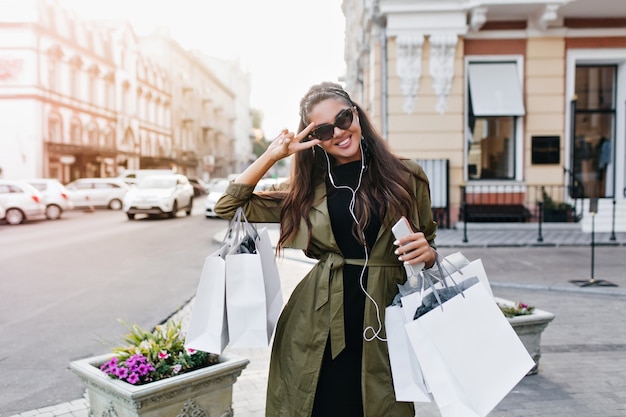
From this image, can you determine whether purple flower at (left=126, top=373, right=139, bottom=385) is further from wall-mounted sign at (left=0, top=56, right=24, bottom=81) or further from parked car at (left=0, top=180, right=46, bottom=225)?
wall-mounted sign at (left=0, top=56, right=24, bottom=81)

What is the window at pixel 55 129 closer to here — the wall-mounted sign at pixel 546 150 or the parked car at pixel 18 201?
the parked car at pixel 18 201

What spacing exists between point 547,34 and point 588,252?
20.8ft

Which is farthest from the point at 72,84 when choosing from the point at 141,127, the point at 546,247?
the point at 546,247

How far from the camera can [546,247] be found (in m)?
12.1

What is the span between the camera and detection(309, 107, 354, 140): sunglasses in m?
2.33

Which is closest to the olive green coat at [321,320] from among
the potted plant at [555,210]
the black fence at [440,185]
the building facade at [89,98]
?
the black fence at [440,185]

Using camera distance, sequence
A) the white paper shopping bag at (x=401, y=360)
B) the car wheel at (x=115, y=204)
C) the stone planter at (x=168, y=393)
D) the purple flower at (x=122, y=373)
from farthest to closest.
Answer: the car wheel at (x=115, y=204), the purple flower at (x=122, y=373), the stone planter at (x=168, y=393), the white paper shopping bag at (x=401, y=360)

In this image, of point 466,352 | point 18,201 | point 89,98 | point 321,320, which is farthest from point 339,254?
point 89,98

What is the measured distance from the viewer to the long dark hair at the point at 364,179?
7.64 ft

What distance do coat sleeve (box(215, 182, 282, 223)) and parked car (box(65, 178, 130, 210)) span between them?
26.8m

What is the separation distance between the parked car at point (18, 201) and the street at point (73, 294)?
3620 millimetres

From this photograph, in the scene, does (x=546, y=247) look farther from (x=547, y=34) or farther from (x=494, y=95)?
(x=547, y=34)

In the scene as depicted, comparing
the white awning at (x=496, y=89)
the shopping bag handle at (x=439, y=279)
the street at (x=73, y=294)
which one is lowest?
the street at (x=73, y=294)

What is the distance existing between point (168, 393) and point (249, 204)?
4.55 ft
